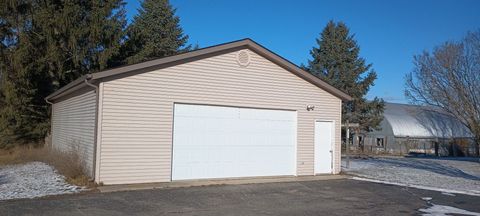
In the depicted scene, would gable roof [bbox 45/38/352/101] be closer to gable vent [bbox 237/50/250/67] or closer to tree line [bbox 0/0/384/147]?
gable vent [bbox 237/50/250/67]

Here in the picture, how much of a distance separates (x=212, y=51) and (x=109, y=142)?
425cm

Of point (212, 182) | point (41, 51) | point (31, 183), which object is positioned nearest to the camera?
point (31, 183)

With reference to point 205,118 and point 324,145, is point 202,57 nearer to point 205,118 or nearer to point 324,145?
point 205,118

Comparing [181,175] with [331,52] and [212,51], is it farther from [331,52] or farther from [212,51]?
[331,52]

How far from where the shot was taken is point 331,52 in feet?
139

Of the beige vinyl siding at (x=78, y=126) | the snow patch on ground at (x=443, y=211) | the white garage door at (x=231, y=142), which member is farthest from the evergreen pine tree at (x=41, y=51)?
the snow patch on ground at (x=443, y=211)

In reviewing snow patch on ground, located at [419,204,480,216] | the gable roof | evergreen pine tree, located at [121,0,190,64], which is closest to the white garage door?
the gable roof

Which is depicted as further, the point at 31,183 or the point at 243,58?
the point at 243,58

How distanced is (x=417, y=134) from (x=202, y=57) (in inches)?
1695

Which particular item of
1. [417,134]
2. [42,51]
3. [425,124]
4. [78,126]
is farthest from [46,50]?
[425,124]

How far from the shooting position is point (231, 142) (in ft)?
49.1

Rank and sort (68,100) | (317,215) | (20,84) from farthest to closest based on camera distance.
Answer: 1. (20,84)
2. (68,100)
3. (317,215)

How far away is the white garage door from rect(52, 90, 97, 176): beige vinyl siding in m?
2.41

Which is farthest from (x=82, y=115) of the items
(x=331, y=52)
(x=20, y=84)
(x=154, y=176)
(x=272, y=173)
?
(x=331, y=52)
